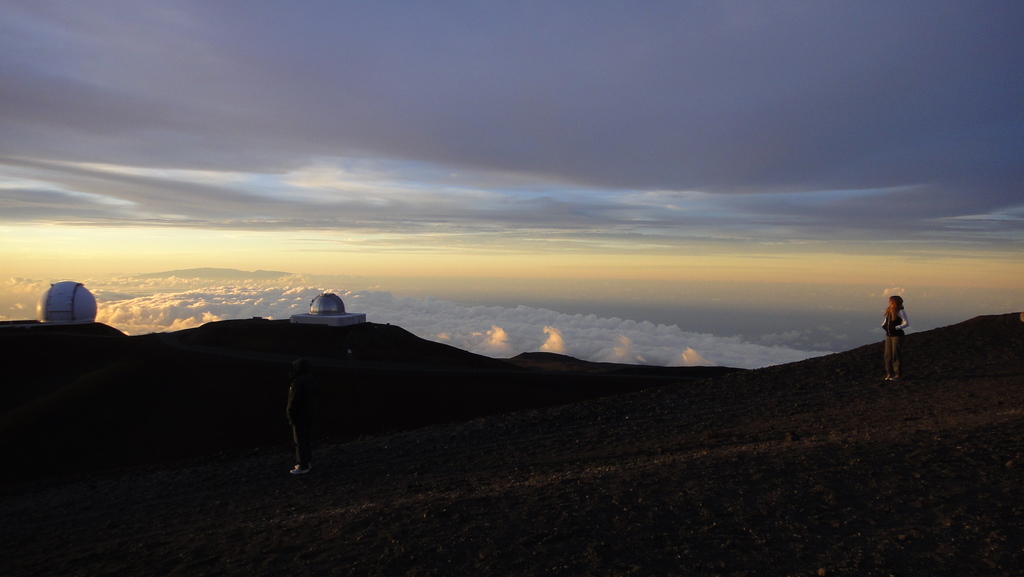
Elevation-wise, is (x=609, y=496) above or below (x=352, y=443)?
above

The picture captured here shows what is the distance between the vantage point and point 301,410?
9.11 m

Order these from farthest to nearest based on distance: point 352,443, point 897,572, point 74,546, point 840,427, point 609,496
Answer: point 352,443, point 840,427, point 74,546, point 609,496, point 897,572

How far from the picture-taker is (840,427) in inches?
333

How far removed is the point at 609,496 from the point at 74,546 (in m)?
6.00

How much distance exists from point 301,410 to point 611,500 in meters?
5.44

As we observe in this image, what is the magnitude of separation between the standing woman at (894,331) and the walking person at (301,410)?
424 inches

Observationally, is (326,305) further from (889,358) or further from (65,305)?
(889,358)

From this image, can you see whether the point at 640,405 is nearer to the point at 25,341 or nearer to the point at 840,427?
the point at 840,427

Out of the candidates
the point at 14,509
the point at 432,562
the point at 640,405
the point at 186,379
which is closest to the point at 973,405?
the point at 640,405

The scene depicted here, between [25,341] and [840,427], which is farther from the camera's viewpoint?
[25,341]

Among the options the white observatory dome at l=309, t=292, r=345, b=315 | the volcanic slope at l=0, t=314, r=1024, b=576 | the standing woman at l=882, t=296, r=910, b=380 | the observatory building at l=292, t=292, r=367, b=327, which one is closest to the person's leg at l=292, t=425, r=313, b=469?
the volcanic slope at l=0, t=314, r=1024, b=576

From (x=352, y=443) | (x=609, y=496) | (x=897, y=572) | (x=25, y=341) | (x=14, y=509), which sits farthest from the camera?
(x=25, y=341)

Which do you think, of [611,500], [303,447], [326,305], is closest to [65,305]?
[326,305]

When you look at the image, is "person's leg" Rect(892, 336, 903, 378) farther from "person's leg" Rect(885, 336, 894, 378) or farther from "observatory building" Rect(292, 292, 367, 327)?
"observatory building" Rect(292, 292, 367, 327)
